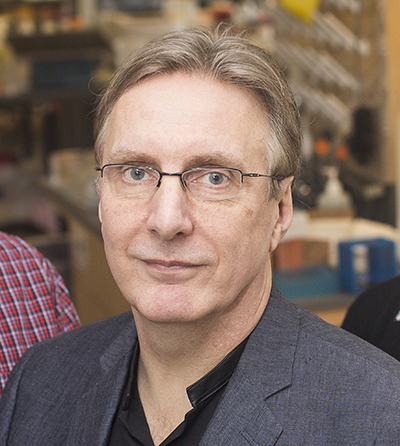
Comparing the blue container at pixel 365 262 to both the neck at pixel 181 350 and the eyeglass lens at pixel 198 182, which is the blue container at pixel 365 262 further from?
the eyeglass lens at pixel 198 182

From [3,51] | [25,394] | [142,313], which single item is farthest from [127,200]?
[3,51]

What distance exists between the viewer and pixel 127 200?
3.96 feet

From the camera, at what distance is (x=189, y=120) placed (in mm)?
1145

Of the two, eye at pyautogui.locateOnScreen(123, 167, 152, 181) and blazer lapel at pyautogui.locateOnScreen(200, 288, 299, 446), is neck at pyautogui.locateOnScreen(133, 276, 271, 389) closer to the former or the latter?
blazer lapel at pyautogui.locateOnScreen(200, 288, 299, 446)

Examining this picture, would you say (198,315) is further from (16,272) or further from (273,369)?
(16,272)

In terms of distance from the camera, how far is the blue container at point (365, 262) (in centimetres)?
274

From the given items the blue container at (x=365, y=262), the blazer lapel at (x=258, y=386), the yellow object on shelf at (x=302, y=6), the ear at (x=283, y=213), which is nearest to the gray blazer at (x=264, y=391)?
the blazer lapel at (x=258, y=386)

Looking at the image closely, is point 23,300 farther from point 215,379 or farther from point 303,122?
point 303,122

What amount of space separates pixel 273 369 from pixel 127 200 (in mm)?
418

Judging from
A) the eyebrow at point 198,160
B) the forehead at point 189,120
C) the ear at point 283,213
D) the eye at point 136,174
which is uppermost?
the forehead at point 189,120

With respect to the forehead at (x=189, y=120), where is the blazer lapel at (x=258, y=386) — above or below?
below

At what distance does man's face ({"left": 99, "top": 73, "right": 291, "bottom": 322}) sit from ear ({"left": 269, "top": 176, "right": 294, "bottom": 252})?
0.08 metres

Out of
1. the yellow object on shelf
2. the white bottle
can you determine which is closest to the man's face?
the white bottle

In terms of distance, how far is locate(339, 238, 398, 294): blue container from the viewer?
8.99 ft
